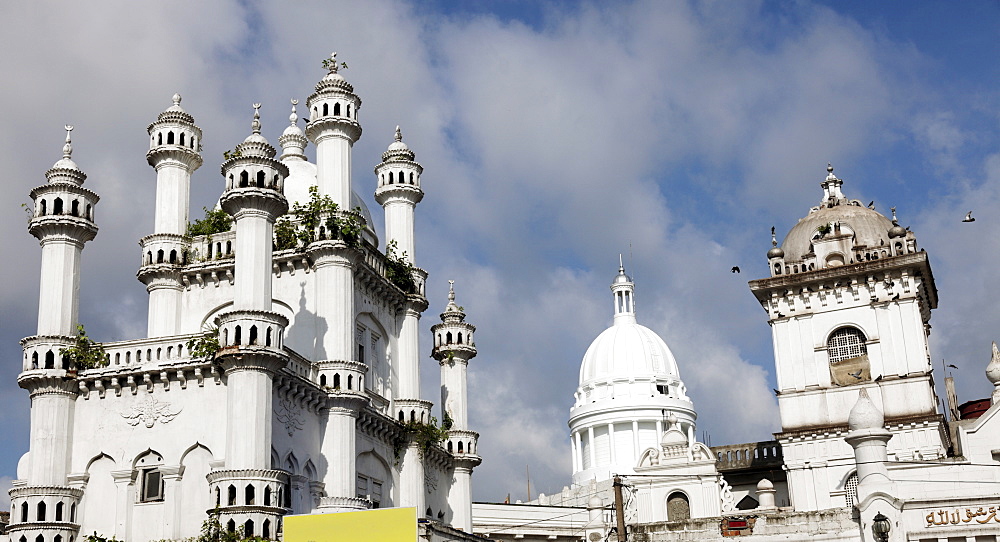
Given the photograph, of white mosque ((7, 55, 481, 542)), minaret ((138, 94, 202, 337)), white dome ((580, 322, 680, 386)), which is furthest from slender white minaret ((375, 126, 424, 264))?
white dome ((580, 322, 680, 386))

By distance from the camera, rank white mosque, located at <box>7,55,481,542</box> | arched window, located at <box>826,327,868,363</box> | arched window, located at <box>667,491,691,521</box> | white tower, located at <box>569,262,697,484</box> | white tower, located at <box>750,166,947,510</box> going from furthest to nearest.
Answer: white tower, located at <box>569,262,697,484</box>, arched window, located at <box>667,491,691,521</box>, arched window, located at <box>826,327,868,363</box>, white tower, located at <box>750,166,947,510</box>, white mosque, located at <box>7,55,481,542</box>

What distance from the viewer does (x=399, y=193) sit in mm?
49375

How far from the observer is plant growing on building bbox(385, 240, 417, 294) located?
46.9 meters

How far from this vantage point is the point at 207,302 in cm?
4303

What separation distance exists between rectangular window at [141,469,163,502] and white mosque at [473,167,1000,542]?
23.5 m

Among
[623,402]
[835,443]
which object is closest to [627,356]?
[623,402]

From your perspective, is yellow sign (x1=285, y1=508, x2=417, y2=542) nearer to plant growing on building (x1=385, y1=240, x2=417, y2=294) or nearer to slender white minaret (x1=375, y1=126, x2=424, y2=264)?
plant growing on building (x1=385, y1=240, x2=417, y2=294)

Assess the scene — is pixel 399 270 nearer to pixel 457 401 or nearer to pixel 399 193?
pixel 399 193

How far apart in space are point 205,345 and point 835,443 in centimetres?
3037

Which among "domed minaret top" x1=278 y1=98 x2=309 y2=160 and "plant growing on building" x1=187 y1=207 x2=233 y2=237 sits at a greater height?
"domed minaret top" x1=278 y1=98 x2=309 y2=160

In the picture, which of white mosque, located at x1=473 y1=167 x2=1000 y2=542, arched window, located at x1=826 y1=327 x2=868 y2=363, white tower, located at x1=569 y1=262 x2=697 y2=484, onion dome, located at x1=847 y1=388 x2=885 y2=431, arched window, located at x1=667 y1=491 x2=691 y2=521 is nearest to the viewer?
onion dome, located at x1=847 y1=388 x2=885 y2=431

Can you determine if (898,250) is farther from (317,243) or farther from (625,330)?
(625,330)

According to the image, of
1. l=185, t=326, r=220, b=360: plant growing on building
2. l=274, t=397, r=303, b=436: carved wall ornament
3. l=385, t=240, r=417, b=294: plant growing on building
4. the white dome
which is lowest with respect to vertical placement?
l=274, t=397, r=303, b=436: carved wall ornament

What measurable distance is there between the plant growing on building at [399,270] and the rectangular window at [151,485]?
1310cm
